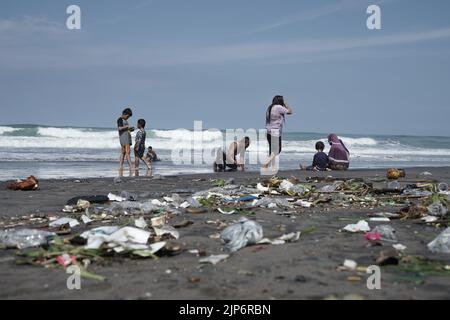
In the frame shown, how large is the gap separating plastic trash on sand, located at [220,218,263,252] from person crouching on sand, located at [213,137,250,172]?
921 cm

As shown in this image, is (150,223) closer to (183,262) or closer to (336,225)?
(183,262)

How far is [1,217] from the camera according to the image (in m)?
6.04

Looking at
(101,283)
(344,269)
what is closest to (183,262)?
(101,283)

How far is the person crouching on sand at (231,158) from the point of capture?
1352 centimetres

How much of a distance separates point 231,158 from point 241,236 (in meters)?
9.48

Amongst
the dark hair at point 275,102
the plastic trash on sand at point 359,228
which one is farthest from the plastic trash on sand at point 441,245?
the dark hair at point 275,102

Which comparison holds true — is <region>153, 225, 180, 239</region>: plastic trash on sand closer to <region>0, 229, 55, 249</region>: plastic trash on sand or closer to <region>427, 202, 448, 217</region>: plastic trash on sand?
<region>0, 229, 55, 249</region>: plastic trash on sand

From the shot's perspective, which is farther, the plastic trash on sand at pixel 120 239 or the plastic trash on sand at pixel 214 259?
the plastic trash on sand at pixel 120 239

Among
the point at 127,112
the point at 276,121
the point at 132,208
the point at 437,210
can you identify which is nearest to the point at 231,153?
the point at 276,121

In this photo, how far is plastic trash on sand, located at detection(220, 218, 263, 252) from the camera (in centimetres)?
409

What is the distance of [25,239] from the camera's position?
4.35 m

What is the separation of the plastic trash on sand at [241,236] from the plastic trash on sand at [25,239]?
1.52 meters

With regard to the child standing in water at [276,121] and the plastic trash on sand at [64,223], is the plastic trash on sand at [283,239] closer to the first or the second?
the plastic trash on sand at [64,223]

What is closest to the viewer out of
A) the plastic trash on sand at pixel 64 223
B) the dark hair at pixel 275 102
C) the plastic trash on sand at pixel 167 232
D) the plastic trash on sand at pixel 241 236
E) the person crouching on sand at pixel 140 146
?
the plastic trash on sand at pixel 241 236
